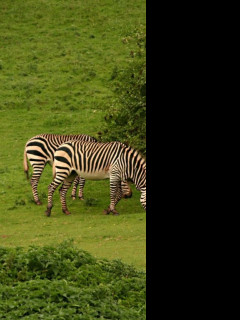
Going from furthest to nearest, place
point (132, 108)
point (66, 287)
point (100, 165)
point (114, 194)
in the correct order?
point (132, 108), point (100, 165), point (114, 194), point (66, 287)

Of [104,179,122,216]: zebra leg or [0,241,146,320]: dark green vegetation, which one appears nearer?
[0,241,146,320]: dark green vegetation

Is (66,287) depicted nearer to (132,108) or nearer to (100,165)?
(100,165)

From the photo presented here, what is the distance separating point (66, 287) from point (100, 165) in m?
9.28

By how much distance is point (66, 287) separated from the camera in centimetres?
648

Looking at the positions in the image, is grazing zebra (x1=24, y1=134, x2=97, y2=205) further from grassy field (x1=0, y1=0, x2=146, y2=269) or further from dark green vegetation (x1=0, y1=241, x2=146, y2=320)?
dark green vegetation (x1=0, y1=241, x2=146, y2=320)

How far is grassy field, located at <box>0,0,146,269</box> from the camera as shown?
43.2 ft

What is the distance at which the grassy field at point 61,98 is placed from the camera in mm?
13156

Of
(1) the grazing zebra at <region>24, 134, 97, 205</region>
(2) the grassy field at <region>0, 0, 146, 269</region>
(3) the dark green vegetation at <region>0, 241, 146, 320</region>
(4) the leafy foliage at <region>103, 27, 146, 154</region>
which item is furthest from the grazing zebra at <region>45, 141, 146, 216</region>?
(3) the dark green vegetation at <region>0, 241, 146, 320</region>

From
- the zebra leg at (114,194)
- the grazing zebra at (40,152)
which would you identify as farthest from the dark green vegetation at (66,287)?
the grazing zebra at (40,152)

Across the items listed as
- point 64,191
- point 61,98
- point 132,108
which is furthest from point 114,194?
point 61,98

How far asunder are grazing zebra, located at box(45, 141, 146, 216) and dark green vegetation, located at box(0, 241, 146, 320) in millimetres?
6479

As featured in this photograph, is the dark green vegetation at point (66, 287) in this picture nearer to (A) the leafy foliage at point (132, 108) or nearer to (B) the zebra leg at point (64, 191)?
(B) the zebra leg at point (64, 191)
